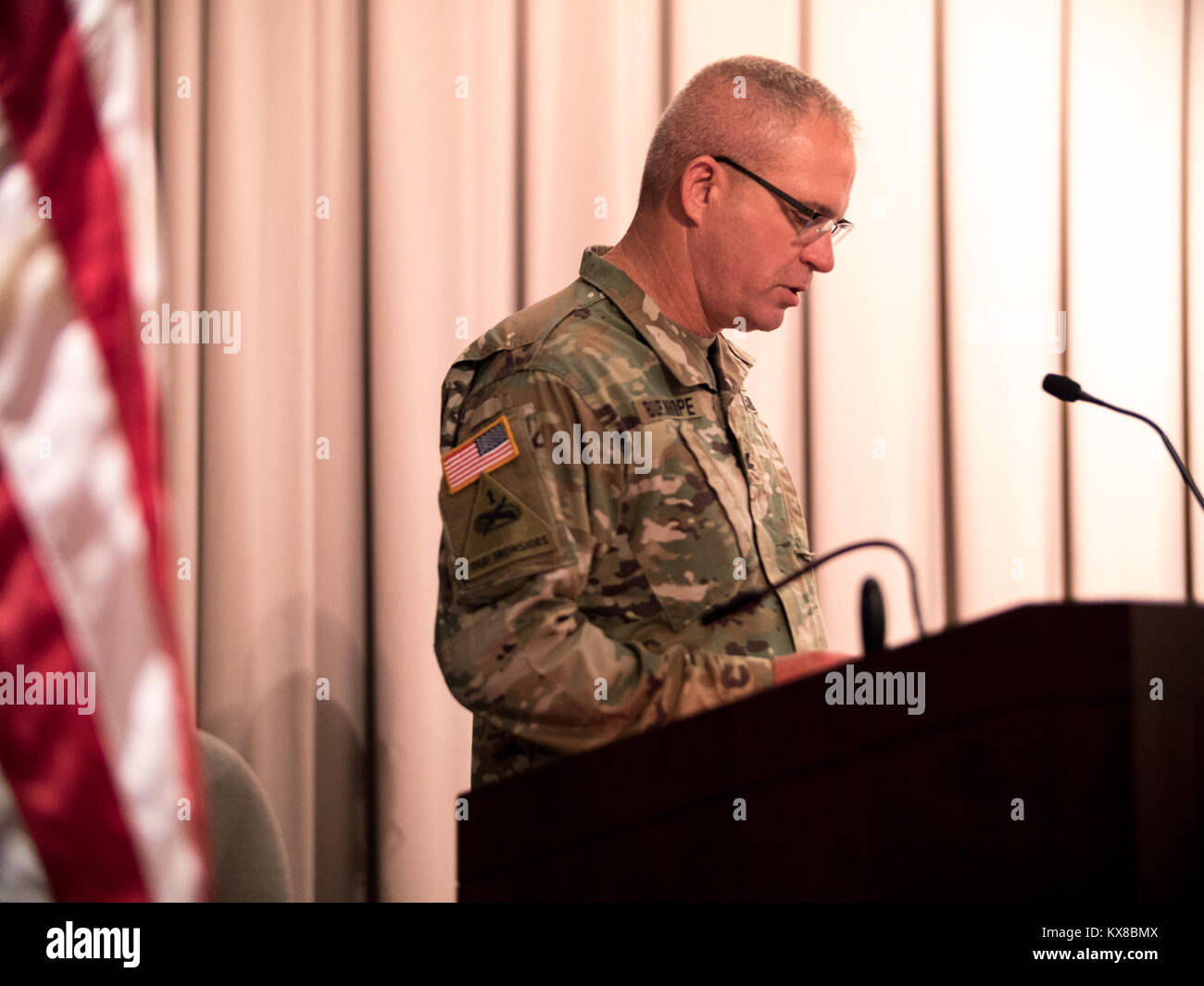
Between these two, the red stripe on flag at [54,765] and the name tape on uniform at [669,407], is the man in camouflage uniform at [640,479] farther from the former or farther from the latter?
the red stripe on flag at [54,765]

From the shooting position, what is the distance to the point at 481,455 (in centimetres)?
105

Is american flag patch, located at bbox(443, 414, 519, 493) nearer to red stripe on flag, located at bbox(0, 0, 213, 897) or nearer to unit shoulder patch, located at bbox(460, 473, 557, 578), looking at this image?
unit shoulder patch, located at bbox(460, 473, 557, 578)

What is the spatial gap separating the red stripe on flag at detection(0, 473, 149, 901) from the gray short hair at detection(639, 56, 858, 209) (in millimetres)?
834

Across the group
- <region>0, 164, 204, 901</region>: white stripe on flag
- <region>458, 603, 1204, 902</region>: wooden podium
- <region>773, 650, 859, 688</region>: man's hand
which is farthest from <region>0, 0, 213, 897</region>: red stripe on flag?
<region>773, 650, 859, 688</region>: man's hand

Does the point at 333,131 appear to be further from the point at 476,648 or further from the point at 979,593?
the point at 979,593

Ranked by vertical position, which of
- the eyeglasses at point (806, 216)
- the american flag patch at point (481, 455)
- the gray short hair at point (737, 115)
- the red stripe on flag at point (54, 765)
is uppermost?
the gray short hair at point (737, 115)

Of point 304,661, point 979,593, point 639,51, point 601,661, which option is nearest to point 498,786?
point 601,661

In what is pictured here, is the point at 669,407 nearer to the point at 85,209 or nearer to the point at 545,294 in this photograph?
the point at 85,209

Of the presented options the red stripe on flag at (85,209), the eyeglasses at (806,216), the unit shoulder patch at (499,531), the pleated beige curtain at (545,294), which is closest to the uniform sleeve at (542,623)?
the unit shoulder patch at (499,531)

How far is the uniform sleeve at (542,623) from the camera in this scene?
0.96 metres

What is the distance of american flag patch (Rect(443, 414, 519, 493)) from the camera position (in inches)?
40.9

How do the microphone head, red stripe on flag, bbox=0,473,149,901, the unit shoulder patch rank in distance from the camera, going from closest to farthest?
red stripe on flag, bbox=0,473,149,901, the unit shoulder patch, the microphone head

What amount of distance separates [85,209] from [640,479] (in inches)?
24.0

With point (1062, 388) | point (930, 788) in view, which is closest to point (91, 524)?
point (930, 788)
